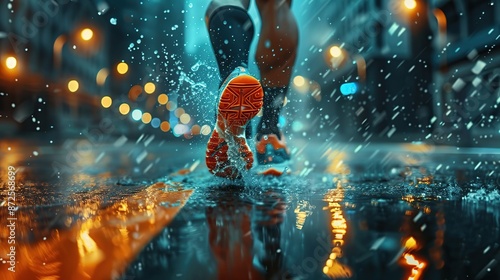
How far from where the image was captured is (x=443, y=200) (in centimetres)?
322

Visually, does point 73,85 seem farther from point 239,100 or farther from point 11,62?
point 239,100

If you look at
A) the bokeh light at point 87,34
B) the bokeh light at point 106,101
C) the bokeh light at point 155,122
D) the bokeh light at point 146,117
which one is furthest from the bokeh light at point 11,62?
the bokeh light at point 146,117

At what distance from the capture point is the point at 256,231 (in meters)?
2.37

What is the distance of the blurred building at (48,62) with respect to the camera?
26828mm

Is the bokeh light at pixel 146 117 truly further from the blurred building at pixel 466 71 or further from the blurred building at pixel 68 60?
the blurred building at pixel 466 71

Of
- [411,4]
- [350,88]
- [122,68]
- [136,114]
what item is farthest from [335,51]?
[136,114]

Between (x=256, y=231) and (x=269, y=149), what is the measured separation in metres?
2.27

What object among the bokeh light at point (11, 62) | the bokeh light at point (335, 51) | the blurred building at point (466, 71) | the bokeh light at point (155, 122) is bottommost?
the blurred building at point (466, 71)

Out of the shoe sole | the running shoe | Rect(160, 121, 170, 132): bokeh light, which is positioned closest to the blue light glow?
Rect(160, 121, 170, 132): bokeh light

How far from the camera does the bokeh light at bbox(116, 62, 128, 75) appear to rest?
5284cm

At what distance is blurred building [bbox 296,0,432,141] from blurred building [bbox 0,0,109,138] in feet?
50.0

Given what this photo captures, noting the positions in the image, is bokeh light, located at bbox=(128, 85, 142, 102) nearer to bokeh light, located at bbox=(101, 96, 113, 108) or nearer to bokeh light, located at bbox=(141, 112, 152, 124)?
bokeh light, located at bbox=(141, 112, 152, 124)

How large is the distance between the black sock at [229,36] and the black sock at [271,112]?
0.71 metres

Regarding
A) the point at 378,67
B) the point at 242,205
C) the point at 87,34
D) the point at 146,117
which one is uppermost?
the point at 87,34
